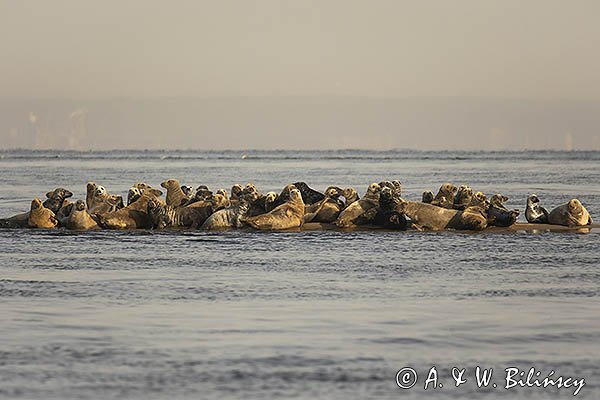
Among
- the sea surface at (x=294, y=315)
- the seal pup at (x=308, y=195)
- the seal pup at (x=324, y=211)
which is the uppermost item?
the seal pup at (x=308, y=195)

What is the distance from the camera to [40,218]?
29109 mm

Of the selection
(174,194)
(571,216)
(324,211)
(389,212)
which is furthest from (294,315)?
(174,194)

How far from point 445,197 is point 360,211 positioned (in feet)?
8.38

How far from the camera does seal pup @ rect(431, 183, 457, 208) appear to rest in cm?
2873

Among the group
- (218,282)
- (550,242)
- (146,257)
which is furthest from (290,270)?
(550,242)

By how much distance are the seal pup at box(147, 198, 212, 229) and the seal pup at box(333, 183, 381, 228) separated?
3.08 metres

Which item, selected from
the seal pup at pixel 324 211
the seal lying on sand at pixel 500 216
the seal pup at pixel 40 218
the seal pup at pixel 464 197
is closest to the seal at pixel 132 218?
the seal pup at pixel 40 218

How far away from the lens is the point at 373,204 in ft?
92.7

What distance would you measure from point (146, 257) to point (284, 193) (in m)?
6.04

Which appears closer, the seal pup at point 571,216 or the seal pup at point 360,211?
the seal pup at point 360,211

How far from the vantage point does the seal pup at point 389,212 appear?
1086 inches

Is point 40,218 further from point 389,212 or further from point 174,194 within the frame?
point 389,212

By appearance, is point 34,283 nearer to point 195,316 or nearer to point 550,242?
point 195,316

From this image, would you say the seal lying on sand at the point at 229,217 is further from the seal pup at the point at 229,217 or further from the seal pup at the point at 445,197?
the seal pup at the point at 445,197
